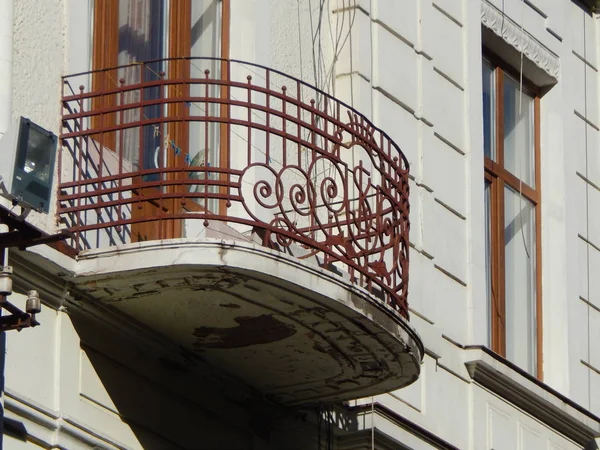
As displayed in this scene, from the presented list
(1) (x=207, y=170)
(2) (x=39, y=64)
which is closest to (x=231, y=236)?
(1) (x=207, y=170)

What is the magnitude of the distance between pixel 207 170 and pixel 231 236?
0.61 meters

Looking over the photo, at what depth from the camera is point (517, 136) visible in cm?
1702

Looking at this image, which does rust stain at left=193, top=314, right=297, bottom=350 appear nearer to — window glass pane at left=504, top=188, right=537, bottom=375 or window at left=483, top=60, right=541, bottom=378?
window at left=483, top=60, right=541, bottom=378

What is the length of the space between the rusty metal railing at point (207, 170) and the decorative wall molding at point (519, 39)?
10.5 ft

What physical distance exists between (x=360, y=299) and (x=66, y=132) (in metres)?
1.88

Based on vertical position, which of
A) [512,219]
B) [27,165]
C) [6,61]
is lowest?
[27,165]

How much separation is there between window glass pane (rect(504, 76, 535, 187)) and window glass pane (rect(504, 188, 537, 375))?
26 cm

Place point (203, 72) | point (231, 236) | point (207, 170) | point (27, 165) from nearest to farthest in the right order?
point (27, 165)
point (207, 170)
point (231, 236)
point (203, 72)

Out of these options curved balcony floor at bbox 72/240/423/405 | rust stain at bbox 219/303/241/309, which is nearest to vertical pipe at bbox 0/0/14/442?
curved balcony floor at bbox 72/240/423/405

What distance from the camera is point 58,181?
11.5 metres

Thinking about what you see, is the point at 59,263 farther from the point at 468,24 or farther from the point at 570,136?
the point at 570,136

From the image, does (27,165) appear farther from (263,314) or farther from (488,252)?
(488,252)

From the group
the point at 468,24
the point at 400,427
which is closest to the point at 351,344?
the point at 400,427

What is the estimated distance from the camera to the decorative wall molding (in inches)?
647
